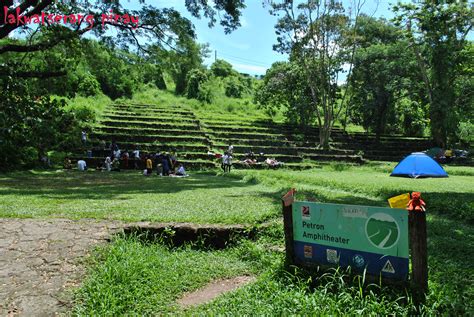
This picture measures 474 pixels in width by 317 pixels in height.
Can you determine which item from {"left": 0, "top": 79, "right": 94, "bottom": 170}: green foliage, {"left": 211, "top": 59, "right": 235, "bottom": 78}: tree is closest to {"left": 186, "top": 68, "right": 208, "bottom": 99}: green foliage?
{"left": 211, "top": 59, "right": 235, "bottom": 78}: tree

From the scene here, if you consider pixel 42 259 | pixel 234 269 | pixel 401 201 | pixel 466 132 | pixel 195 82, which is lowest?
pixel 234 269

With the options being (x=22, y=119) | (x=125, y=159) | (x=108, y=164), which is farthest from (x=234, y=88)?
(x=22, y=119)

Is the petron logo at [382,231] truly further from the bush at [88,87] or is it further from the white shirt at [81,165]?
the bush at [88,87]

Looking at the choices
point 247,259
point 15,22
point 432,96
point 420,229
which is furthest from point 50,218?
point 432,96

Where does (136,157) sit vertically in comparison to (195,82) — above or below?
below

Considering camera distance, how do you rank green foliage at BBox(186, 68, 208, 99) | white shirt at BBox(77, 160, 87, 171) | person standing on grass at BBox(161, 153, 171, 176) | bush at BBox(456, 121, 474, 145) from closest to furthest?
1. person standing on grass at BBox(161, 153, 171, 176)
2. white shirt at BBox(77, 160, 87, 171)
3. bush at BBox(456, 121, 474, 145)
4. green foliage at BBox(186, 68, 208, 99)

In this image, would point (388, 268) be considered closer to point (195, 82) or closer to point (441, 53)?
point (441, 53)

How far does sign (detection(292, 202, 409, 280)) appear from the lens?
10.8ft

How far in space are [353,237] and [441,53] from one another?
25621 mm

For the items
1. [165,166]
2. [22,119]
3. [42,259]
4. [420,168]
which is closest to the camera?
[42,259]

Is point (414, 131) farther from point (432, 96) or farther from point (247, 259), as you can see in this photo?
point (247, 259)

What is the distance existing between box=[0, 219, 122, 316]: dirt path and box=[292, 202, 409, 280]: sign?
7.97 ft

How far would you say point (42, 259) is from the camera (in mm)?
3996

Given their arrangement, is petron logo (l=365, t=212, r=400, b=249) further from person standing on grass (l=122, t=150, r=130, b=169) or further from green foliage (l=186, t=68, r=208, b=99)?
green foliage (l=186, t=68, r=208, b=99)
